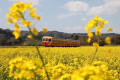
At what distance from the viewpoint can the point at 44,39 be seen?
32438mm

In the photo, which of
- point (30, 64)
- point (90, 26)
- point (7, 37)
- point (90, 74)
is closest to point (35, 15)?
point (30, 64)

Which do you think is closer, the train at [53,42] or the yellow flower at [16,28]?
the yellow flower at [16,28]

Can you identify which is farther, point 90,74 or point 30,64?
point 30,64

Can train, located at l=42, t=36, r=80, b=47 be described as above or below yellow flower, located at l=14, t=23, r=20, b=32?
below

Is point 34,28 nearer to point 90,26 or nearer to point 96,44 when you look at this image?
point 90,26

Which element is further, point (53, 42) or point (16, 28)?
point (53, 42)

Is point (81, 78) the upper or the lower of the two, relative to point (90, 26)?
lower

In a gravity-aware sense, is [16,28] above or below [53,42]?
above

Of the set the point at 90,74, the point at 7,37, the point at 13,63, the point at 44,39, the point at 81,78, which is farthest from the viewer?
the point at 7,37

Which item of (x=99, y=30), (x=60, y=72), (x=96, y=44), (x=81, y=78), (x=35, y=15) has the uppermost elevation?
(x=35, y=15)

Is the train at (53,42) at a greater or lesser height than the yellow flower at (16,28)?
lesser

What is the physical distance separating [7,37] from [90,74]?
53.7 metres

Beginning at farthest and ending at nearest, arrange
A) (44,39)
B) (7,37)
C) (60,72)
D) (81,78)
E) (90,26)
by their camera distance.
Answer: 1. (7,37)
2. (44,39)
3. (60,72)
4. (90,26)
5. (81,78)

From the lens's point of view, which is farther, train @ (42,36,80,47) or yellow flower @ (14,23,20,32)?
train @ (42,36,80,47)
